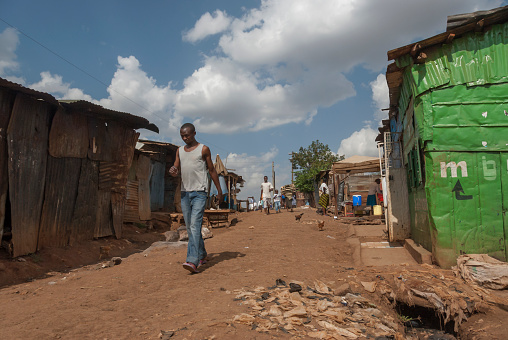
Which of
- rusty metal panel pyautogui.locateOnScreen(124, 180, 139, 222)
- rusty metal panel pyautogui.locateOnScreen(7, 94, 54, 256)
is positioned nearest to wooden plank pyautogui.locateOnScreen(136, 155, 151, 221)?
rusty metal panel pyautogui.locateOnScreen(124, 180, 139, 222)

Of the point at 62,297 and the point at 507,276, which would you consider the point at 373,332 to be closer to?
the point at 507,276

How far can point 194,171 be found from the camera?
4875 mm

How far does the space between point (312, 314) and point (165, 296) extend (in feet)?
5.17

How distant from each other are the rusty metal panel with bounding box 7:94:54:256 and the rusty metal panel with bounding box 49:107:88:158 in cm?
19

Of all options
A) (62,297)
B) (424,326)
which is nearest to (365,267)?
(424,326)

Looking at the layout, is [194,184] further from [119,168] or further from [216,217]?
[216,217]

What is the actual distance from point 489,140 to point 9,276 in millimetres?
7608

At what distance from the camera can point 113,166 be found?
871 cm

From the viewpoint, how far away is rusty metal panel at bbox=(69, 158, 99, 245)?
7.43 meters

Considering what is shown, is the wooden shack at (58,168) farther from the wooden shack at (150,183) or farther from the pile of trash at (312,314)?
the pile of trash at (312,314)

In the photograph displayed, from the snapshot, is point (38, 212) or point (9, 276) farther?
point (38, 212)

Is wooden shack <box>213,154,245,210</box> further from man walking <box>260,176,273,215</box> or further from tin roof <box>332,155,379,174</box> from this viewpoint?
tin roof <box>332,155,379,174</box>

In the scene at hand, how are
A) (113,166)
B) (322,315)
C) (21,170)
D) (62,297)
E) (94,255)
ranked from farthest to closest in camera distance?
(113,166) < (94,255) < (21,170) < (62,297) < (322,315)

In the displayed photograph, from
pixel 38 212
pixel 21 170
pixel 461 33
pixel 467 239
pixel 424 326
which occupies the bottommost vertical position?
pixel 424 326
